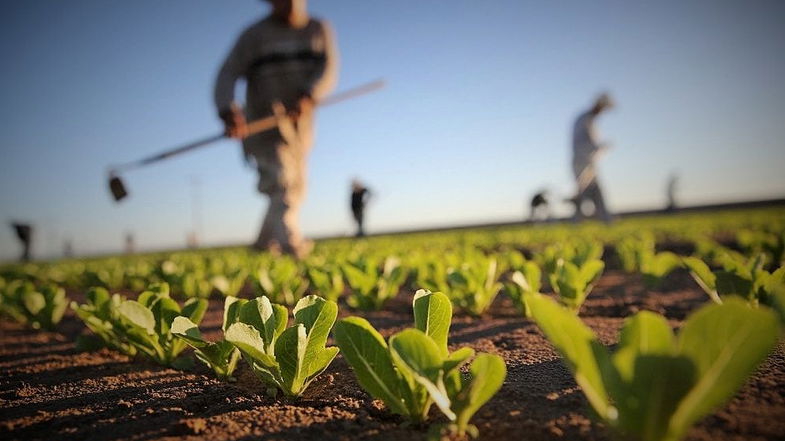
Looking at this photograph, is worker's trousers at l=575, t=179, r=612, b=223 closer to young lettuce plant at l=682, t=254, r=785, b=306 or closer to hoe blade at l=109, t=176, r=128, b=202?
young lettuce plant at l=682, t=254, r=785, b=306

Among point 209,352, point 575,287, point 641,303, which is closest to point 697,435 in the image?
point 575,287

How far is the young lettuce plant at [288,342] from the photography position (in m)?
1.04

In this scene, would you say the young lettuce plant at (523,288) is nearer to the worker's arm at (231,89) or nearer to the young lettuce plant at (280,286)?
the young lettuce plant at (280,286)

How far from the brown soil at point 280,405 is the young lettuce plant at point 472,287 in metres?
0.38

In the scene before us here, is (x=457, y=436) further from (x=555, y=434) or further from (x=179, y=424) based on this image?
(x=179, y=424)

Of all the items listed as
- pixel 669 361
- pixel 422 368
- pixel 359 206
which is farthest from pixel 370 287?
pixel 359 206

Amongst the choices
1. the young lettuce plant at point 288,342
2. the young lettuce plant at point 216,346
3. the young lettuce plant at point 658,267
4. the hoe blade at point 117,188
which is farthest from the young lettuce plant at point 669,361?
the hoe blade at point 117,188

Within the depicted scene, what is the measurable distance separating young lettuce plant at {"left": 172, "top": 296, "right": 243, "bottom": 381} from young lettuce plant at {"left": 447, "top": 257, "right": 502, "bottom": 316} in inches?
46.3

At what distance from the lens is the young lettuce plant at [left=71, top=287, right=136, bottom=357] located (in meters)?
1.60

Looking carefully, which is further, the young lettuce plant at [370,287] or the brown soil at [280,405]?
the young lettuce plant at [370,287]

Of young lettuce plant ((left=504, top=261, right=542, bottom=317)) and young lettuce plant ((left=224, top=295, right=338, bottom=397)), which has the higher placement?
young lettuce plant ((left=224, top=295, right=338, bottom=397))

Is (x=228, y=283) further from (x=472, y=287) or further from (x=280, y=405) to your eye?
(x=280, y=405)

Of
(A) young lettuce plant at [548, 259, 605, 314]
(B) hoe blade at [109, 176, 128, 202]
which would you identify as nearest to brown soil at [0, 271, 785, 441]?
(A) young lettuce plant at [548, 259, 605, 314]

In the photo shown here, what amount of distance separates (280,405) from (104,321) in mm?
1100
